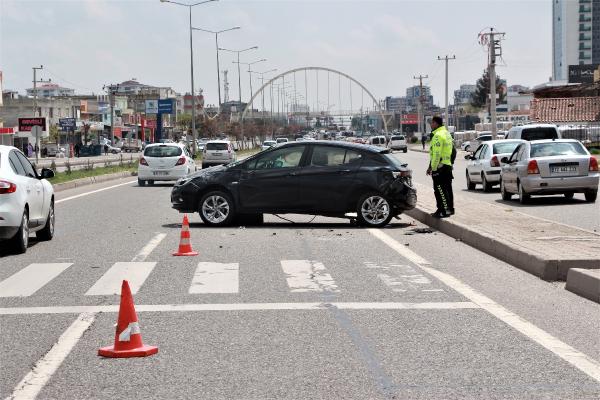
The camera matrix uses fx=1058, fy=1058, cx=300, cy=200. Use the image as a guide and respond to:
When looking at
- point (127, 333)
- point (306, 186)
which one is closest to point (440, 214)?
point (306, 186)

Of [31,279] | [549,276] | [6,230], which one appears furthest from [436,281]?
[6,230]

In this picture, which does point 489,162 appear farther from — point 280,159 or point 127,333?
point 127,333

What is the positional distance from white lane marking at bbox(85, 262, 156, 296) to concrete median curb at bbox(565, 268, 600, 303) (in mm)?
4548

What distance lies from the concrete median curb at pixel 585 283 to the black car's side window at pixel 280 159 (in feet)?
28.1

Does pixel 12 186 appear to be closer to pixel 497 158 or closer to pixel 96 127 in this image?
pixel 497 158

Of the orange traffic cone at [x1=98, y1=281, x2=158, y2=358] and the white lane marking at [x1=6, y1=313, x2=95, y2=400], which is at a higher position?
the orange traffic cone at [x1=98, y1=281, x2=158, y2=358]

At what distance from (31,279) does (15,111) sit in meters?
123

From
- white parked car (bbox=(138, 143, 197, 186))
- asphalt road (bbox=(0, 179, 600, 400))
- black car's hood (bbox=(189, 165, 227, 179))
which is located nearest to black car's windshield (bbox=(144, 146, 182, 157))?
white parked car (bbox=(138, 143, 197, 186))

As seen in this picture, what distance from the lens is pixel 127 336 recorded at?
749cm

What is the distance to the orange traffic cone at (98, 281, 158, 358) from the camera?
7387 mm

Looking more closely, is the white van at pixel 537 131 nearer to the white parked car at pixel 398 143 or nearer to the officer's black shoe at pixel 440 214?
the officer's black shoe at pixel 440 214

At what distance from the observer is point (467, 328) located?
28.5ft

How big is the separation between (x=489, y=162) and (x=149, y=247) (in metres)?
16.8

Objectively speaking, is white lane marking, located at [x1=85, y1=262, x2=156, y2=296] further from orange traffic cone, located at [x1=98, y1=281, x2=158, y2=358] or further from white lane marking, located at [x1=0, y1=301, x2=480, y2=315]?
orange traffic cone, located at [x1=98, y1=281, x2=158, y2=358]
